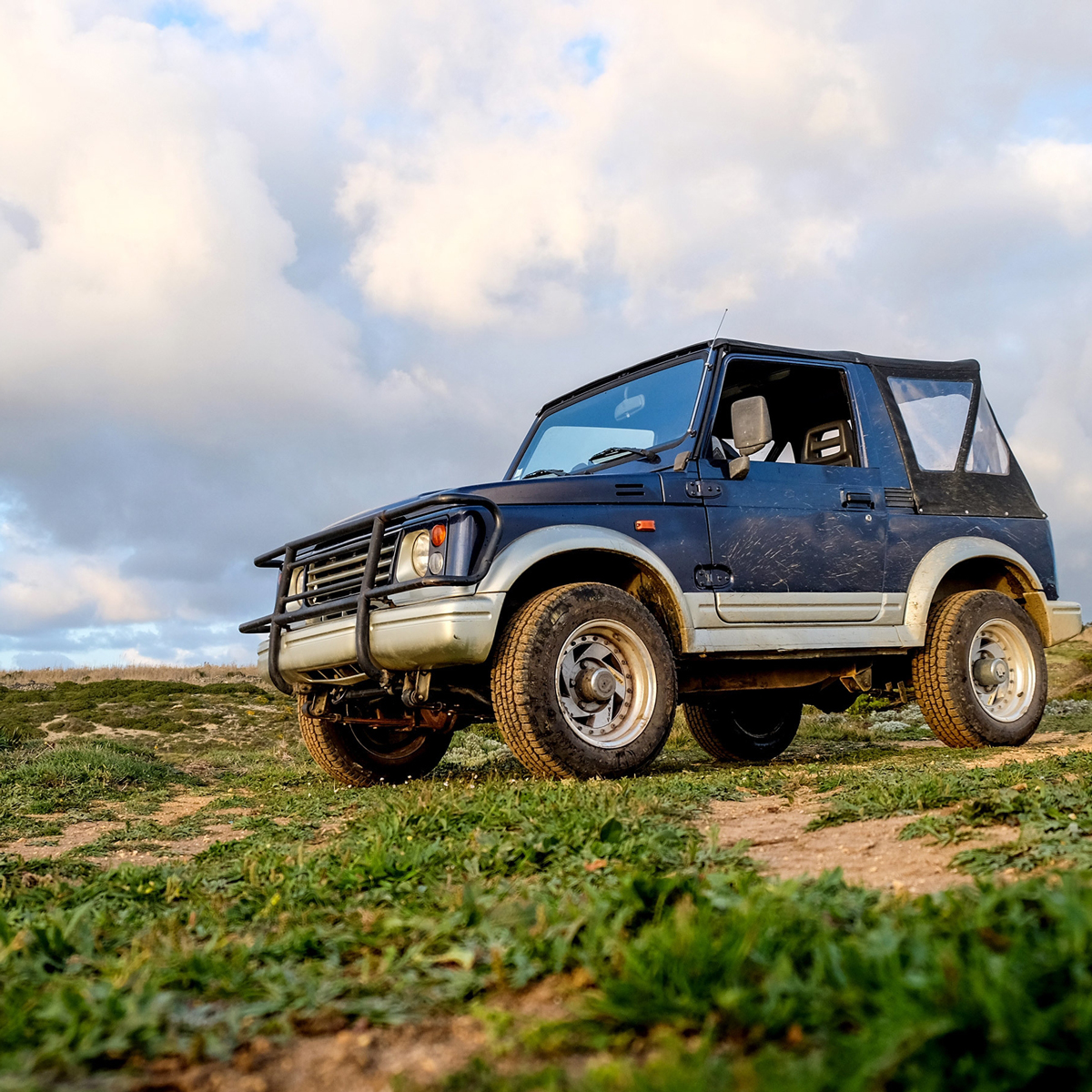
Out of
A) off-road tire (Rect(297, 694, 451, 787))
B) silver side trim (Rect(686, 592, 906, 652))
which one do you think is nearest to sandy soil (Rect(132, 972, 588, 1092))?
silver side trim (Rect(686, 592, 906, 652))

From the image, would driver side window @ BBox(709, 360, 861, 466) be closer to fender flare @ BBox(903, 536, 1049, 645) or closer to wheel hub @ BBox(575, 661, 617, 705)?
fender flare @ BBox(903, 536, 1049, 645)

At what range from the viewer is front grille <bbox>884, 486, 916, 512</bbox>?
6883mm

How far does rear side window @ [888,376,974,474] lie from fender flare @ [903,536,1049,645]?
1.96 feet

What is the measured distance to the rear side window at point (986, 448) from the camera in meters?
7.59

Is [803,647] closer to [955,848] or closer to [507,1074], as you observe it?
[955,848]

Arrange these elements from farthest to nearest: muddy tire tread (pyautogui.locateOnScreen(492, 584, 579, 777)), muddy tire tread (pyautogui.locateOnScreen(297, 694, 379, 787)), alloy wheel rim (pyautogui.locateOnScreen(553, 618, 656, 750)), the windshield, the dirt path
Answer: muddy tire tread (pyautogui.locateOnScreen(297, 694, 379, 787))
the windshield
alloy wheel rim (pyautogui.locateOnScreen(553, 618, 656, 750))
muddy tire tread (pyautogui.locateOnScreen(492, 584, 579, 777))
the dirt path

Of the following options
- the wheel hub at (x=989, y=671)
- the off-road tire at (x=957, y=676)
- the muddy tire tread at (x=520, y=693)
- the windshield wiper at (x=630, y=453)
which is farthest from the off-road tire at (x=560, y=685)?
the wheel hub at (x=989, y=671)

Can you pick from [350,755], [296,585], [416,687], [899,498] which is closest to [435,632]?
[416,687]

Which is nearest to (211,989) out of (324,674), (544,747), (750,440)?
(544,747)

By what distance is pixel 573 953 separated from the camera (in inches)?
75.4

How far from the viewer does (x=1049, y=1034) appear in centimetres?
134

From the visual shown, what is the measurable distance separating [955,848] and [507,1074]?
6.39ft

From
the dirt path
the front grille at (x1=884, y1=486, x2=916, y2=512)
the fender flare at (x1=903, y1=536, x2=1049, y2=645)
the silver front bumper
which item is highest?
the front grille at (x1=884, y1=486, x2=916, y2=512)

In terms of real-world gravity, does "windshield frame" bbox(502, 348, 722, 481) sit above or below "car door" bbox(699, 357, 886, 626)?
above
